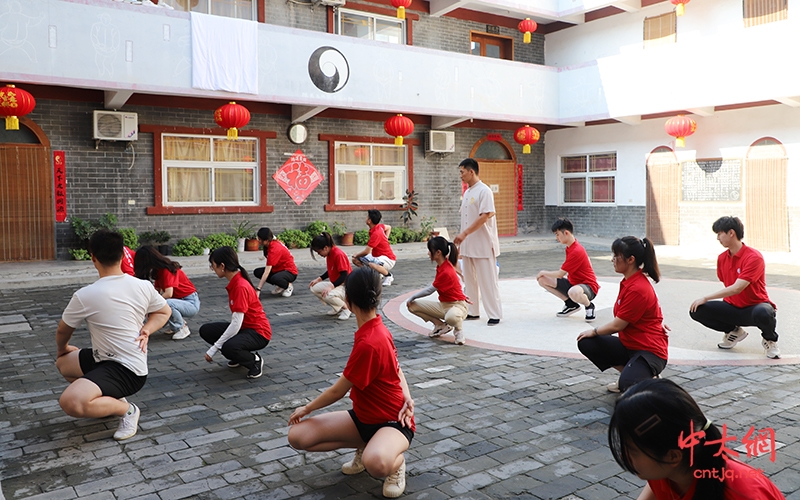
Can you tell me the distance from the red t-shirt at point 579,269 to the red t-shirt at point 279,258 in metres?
3.63

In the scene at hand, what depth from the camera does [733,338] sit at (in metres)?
5.65

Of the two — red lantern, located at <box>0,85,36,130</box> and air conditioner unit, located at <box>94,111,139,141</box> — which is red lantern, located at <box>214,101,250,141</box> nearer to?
air conditioner unit, located at <box>94,111,139,141</box>

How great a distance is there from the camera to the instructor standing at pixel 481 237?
684 cm

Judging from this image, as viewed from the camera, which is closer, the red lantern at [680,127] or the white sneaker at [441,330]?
the white sneaker at [441,330]

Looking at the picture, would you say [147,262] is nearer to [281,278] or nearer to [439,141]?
[281,278]

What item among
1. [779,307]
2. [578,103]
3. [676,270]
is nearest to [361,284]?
[779,307]

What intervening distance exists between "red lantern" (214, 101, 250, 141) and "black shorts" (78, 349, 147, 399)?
29.0ft

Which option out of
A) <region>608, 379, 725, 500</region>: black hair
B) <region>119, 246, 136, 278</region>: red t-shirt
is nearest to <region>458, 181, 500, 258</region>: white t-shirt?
<region>119, 246, 136, 278</region>: red t-shirt

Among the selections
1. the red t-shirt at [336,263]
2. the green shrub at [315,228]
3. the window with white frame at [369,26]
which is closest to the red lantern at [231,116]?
the green shrub at [315,228]

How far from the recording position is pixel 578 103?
53.3 ft

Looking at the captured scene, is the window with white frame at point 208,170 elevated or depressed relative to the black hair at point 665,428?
elevated

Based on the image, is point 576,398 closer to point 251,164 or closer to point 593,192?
point 251,164

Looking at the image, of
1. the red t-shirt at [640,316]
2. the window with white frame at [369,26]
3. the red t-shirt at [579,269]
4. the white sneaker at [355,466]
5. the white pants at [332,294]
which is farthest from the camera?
the window with white frame at [369,26]

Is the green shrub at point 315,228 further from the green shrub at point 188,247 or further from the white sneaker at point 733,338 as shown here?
the white sneaker at point 733,338
